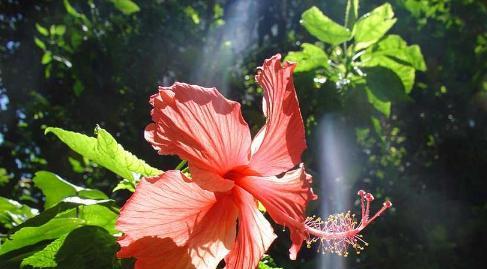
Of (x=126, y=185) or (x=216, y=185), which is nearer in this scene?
(x=216, y=185)

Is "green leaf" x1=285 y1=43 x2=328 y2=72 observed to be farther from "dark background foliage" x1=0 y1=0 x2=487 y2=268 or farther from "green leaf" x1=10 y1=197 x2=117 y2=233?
"green leaf" x1=10 y1=197 x2=117 y2=233

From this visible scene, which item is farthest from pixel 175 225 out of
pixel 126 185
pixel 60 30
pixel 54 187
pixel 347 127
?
pixel 60 30

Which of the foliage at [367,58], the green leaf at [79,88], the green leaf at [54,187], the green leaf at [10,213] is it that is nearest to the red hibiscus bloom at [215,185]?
the green leaf at [54,187]

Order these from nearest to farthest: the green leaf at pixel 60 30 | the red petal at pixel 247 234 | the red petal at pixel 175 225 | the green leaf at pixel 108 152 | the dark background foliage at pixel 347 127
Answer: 1. the red petal at pixel 175 225
2. the red petal at pixel 247 234
3. the green leaf at pixel 108 152
4. the dark background foliage at pixel 347 127
5. the green leaf at pixel 60 30

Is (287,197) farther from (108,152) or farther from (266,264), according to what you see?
(108,152)

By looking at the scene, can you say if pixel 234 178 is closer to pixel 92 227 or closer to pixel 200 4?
pixel 92 227

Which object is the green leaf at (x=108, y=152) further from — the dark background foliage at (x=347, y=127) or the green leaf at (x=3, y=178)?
the green leaf at (x=3, y=178)
